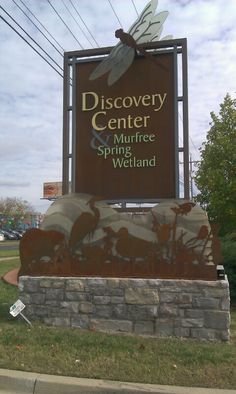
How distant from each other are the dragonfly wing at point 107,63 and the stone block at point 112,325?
4.43 metres

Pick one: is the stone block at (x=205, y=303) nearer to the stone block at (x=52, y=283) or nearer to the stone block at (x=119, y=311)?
the stone block at (x=119, y=311)

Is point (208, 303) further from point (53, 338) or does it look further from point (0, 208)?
point (0, 208)

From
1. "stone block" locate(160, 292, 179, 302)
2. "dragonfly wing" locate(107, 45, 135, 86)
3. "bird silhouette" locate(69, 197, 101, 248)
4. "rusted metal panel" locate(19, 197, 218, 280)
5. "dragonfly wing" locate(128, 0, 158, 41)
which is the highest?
"dragonfly wing" locate(128, 0, 158, 41)

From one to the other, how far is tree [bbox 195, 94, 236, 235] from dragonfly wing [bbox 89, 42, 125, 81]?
11.9 m

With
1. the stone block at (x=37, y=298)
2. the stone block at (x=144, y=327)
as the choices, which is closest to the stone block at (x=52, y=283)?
the stone block at (x=37, y=298)

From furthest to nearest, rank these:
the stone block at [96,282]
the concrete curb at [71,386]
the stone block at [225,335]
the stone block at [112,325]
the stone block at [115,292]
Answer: the stone block at [96,282]
the stone block at [115,292]
the stone block at [112,325]
the stone block at [225,335]
the concrete curb at [71,386]

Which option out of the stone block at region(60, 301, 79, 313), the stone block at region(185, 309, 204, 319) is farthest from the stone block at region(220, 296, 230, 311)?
the stone block at region(60, 301, 79, 313)

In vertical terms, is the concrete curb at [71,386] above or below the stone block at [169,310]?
below

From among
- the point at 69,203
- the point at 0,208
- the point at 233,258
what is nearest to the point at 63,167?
the point at 69,203

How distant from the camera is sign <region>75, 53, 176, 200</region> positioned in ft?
29.2

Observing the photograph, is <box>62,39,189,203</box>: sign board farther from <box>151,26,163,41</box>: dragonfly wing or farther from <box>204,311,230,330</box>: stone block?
<box>204,311,230,330</box>: stone block

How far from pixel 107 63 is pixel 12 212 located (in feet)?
383

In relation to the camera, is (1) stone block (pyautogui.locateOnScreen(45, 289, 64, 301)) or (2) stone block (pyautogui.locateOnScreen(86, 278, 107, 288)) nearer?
(2) stone block (pyautogui.locateOnScreen(86, 278, 107, 288))

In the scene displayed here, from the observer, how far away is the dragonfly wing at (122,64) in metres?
9.12
